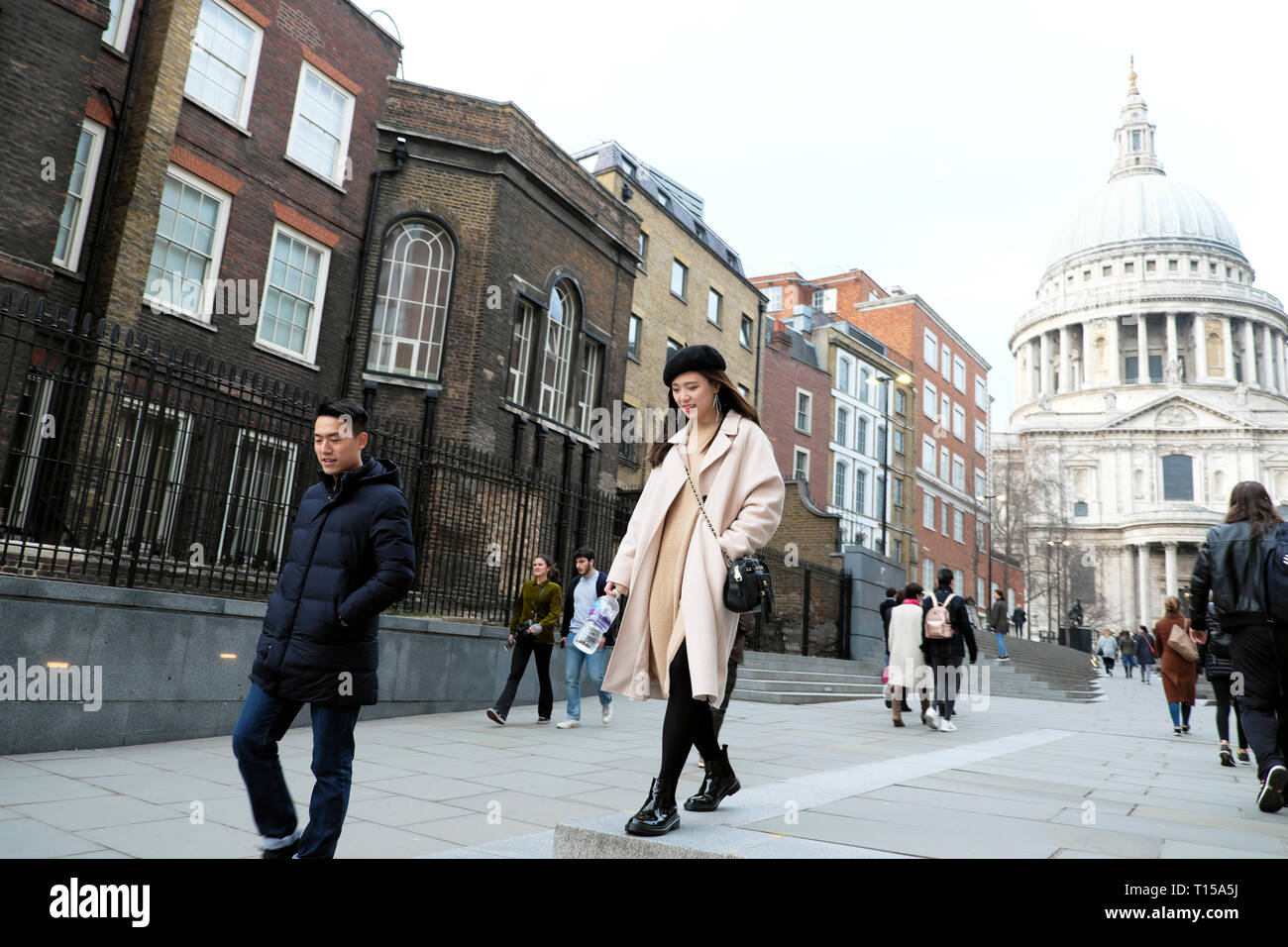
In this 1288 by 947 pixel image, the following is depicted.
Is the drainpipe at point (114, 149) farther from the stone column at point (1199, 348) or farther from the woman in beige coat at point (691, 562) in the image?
the stone column at point (1199, 348)

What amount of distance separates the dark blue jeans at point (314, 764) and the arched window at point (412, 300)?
1370 cm

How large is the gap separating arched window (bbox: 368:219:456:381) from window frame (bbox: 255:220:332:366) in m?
1.01

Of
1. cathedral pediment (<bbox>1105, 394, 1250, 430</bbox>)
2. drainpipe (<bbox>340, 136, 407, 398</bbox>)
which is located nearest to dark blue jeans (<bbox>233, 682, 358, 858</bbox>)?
drainpipe (<bbox>340, 136, 407, 398</bbox>)

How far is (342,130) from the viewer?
54.5ft

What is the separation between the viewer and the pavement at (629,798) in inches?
150

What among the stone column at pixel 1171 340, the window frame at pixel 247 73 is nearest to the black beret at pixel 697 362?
the window frame at pixel 247 73

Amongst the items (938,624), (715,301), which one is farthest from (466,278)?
(715,301)

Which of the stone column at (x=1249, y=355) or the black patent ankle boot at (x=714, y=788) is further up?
the stone column at (x=1249, y=355)

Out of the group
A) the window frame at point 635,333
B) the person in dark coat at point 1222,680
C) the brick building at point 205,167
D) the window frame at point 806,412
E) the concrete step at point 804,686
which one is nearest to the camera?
the person in dark coat at point 1222,680

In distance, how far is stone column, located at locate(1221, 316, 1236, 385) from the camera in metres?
94.0

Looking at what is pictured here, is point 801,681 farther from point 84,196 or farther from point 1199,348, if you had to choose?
point 1199,348

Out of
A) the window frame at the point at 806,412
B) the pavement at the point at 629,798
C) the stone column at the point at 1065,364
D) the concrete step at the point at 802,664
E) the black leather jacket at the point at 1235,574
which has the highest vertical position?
the stone column at the point at 1065,364
